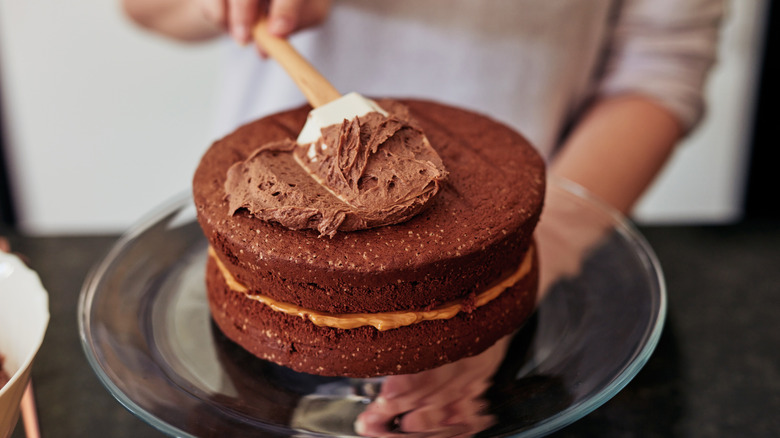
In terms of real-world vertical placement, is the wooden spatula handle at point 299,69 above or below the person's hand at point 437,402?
above

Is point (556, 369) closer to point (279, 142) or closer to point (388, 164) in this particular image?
point (388, 164)

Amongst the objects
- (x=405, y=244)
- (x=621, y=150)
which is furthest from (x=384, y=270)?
(x=621, y=150)

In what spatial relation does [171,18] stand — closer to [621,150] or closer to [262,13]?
[262,13]

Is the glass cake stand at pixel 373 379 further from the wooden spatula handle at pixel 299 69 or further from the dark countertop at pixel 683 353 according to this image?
the wooden spatula handle at pixel 299 69

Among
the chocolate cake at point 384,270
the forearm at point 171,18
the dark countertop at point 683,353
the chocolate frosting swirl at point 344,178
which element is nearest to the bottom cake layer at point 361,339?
the chocolate cake at point 384,270

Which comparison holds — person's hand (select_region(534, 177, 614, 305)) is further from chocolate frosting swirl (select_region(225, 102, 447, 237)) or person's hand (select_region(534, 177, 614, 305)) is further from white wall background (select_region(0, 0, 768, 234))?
white wall background (select_region(0, 0, 768, 234))

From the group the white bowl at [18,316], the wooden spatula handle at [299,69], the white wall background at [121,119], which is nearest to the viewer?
the white bowl at [18,316]
